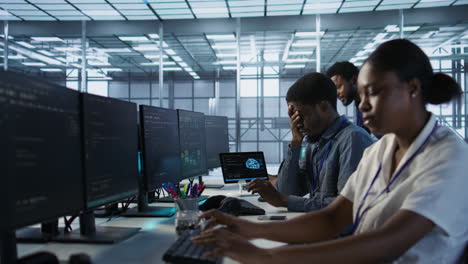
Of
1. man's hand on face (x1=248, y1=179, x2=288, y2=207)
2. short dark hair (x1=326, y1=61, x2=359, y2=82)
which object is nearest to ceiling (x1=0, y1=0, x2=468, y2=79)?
short dark hair (x1=326, y1=61, x2=359, y2=82)

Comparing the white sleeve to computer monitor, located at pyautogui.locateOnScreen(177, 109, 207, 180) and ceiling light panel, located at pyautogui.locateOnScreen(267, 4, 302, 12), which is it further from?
ceiling light panel, located at pyautogui.locateOnScreen(267, 4, 302, 12)

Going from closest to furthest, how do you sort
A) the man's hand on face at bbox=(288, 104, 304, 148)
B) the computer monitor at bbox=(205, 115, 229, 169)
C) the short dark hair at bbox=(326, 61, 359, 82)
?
the man's hand on face at bbox=(288, 104, 304, 148) < the computer monitor at bbox=(205, 115, 229, 169) < the short dark hair at bbox=(326, 61, 359, 82)

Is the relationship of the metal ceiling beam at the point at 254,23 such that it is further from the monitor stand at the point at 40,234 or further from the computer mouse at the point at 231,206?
the monitor stand at the point at 40,234

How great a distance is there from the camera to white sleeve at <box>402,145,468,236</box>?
94cm

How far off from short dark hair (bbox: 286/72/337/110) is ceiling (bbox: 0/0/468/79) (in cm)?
193

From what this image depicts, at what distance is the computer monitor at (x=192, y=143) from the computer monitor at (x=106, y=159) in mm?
659

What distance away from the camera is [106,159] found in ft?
4.78

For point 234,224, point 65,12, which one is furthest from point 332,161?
point 65,12

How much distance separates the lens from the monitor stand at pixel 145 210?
1986 millimetres

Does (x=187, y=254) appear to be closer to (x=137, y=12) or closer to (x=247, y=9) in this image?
(x=247, y=9)

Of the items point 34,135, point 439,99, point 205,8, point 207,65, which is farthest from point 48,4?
point 439,99

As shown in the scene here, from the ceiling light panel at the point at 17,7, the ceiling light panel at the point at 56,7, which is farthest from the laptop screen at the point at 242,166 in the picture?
the ceiling light panel at the point at 17,7

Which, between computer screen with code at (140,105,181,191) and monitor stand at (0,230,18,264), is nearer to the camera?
monitor stand at (0,230,18,264)

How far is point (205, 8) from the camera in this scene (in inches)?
285
